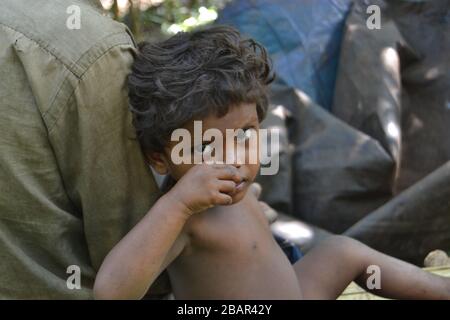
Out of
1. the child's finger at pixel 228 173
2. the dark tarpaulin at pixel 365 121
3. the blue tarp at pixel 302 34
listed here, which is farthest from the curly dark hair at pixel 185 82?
the blue tarp at pixel 302 34

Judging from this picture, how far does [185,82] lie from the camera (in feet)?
7.09

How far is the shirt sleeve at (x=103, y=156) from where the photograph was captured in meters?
2.07

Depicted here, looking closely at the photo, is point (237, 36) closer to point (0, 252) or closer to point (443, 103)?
point (0, 252)

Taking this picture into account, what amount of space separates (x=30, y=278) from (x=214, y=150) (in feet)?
→ 1.82

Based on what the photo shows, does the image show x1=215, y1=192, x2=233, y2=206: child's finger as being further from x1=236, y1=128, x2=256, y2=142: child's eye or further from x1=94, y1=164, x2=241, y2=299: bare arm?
x1=236, y1=128, x2=256, y2=142: child's eye

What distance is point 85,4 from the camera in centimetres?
224

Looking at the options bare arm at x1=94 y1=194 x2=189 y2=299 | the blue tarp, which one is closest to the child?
bare arm at x1=94 y1=194 x2=189 y2=299

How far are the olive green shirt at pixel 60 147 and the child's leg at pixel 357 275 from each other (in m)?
0.58

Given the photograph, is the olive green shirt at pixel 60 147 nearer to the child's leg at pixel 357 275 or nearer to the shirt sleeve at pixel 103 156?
the shirt sleeve at pixel 103 156

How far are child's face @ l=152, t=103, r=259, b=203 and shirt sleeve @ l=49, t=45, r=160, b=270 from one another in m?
0.08

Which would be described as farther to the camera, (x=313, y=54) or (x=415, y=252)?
(x=313, y=54)

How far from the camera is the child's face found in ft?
6.99

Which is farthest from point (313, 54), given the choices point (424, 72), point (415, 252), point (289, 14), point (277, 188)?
point (415, 252)

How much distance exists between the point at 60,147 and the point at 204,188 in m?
0.37
